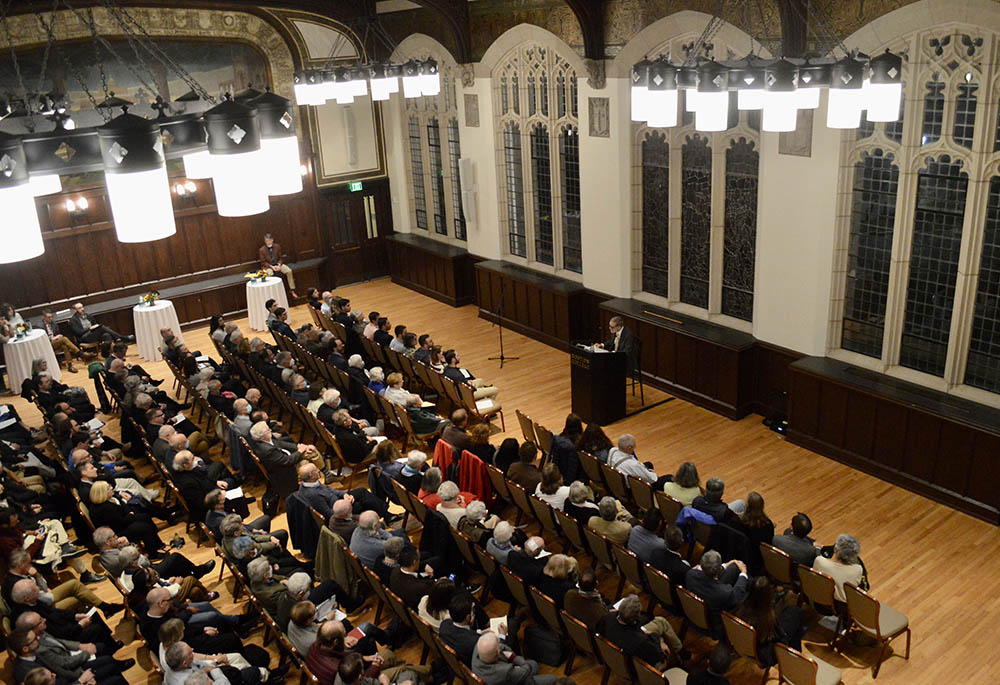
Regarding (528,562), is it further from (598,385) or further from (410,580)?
(598,385)

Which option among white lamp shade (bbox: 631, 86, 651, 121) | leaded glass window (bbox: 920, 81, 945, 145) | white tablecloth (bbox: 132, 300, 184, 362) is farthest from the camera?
white tablecloth (bbox: 132, 300, 184, 362)

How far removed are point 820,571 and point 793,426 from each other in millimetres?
3960

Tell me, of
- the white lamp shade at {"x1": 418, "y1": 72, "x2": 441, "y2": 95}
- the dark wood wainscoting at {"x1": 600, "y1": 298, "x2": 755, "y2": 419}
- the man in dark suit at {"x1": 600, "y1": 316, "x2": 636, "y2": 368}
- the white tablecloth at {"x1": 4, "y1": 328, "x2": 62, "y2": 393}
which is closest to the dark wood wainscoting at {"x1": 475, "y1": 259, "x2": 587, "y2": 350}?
the dark wood wainscoting at {"x1": 600, "y1": 298, "x2": 755, "y2": 419}

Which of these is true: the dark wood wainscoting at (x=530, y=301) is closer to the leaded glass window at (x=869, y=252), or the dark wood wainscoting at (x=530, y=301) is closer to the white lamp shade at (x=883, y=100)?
the leaded glass window at (x=869, y=252)

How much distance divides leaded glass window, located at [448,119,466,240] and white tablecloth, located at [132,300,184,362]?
19.1 feet

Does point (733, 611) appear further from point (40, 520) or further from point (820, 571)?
point (40, 520)

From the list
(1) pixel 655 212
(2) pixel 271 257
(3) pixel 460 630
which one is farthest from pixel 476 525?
(2) pixel 271 257

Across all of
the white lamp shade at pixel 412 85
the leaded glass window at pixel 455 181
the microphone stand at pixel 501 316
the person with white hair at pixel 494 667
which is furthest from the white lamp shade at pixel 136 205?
the leaded glass window at pixel 455 181

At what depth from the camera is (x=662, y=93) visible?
810 cm

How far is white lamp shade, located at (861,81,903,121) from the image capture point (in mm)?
7559

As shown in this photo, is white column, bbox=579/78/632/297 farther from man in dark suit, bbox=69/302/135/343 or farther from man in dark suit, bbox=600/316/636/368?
man in dark suit, bbox=69/302/135/343

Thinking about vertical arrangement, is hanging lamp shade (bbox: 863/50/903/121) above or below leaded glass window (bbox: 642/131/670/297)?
above

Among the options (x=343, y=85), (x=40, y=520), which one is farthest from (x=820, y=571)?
(x=343, y=85)

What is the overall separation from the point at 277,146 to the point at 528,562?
4448 millimetres
